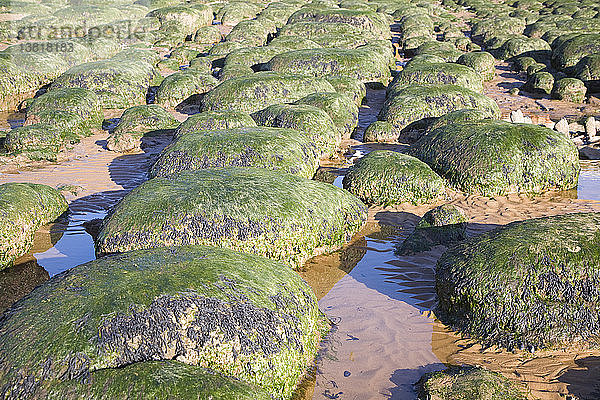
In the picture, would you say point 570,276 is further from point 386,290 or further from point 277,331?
point 277,331

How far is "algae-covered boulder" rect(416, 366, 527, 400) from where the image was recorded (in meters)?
6.00

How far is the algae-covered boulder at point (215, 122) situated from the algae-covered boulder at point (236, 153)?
2.10 metres

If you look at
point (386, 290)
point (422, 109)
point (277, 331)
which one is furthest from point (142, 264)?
point (422, 109)

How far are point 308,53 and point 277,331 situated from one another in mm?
20303

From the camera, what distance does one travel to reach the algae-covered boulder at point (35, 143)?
1606cm

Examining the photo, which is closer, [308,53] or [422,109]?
[422,109]

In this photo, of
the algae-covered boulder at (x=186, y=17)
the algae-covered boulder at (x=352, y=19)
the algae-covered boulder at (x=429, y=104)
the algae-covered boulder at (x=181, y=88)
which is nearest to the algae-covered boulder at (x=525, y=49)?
the algae-covered boulder at (x=352, y=19)

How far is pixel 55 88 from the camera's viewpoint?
2292 centimetres

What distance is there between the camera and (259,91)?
19750mm

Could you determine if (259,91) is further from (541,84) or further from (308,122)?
(541,84)

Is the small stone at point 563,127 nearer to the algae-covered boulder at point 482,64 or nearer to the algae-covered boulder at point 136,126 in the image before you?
the algae-covered boulder at point 482,64

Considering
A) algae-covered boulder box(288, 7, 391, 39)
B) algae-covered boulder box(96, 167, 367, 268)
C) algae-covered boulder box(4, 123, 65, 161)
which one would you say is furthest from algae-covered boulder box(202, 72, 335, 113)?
algae-covered boulder box(288, 7, 391, 39)

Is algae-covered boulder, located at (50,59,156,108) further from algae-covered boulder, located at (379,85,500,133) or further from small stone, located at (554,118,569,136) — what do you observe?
small stone, located at (554,118,569,136)

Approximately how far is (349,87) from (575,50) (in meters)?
15.0
